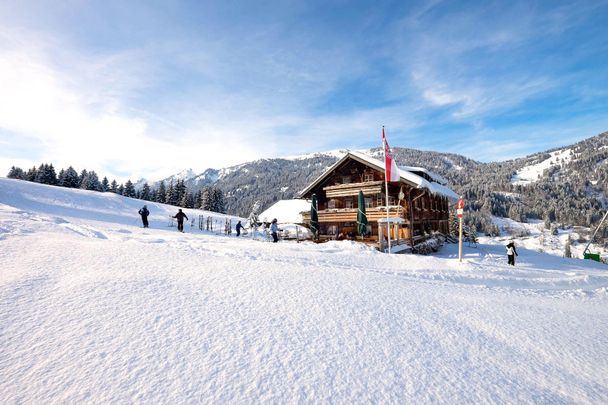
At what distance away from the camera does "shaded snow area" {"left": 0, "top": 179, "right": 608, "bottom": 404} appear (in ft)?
10.4

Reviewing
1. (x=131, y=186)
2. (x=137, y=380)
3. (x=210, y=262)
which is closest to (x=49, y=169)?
(x=131, y=186)

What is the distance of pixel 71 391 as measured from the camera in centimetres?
289

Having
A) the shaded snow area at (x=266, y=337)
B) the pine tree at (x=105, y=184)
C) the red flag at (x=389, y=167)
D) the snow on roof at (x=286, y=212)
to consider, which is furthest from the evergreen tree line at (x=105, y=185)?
the shaded snow area at (x=266, y=337)

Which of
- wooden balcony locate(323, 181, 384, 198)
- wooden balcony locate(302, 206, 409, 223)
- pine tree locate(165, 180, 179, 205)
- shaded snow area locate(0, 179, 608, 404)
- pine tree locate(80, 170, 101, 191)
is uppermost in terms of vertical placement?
pine tree locate(80, 170, 101, 191)

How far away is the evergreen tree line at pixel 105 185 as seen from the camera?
6553cm

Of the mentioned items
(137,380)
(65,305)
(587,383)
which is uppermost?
(65,305)

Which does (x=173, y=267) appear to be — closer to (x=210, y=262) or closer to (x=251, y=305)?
(x=210, y=262)

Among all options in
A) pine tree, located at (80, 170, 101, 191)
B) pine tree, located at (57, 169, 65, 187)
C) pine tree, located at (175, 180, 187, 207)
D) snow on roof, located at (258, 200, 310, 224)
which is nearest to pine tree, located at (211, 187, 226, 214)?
pine tree, located at (175, 180, 187, 207)

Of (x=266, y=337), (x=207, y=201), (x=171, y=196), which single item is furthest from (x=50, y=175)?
(x=266, y=337)

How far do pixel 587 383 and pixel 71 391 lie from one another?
6371mm

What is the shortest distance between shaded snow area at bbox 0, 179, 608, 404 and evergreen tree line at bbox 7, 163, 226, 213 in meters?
69.1

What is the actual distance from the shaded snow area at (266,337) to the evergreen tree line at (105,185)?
69066mm

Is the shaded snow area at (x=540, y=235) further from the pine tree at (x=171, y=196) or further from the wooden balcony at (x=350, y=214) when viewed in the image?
the pine tree at (x=171, y=196)

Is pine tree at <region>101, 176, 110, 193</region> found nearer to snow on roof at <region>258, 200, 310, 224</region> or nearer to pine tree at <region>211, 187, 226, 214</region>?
pine tree at <region>211, 187, 226, 214</region>
